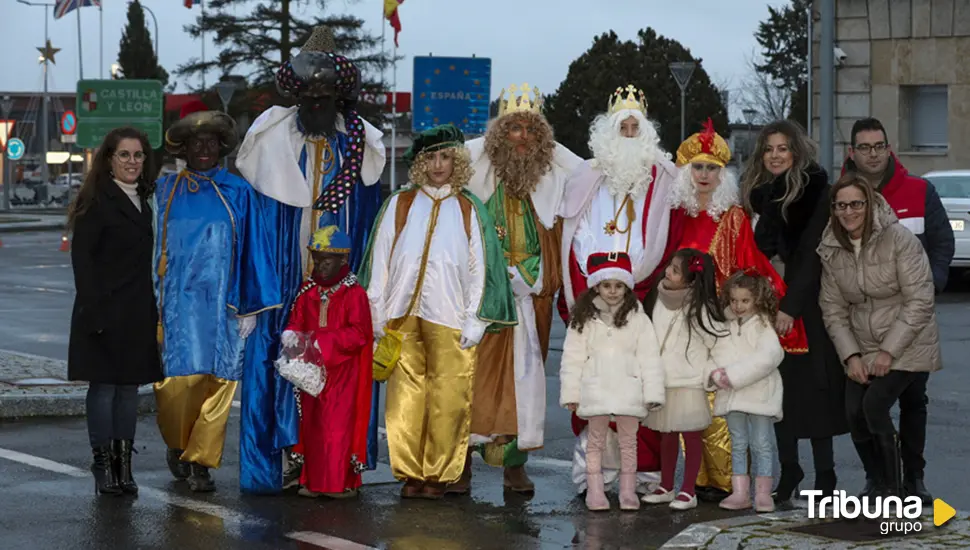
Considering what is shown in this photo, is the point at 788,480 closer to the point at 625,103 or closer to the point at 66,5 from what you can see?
the point at 625,103

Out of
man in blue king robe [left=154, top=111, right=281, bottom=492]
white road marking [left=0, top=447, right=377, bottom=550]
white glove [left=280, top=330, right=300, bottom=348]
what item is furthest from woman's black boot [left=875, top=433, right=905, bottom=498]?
man in blue king robe [left=154, top=111, right=281, bottom=492]

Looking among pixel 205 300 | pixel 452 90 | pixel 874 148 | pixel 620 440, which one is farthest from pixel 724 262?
pixel 452 90

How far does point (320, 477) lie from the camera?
7.92 m

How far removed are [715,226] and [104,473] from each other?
327 cm

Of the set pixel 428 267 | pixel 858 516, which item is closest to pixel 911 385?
pixel 858 516

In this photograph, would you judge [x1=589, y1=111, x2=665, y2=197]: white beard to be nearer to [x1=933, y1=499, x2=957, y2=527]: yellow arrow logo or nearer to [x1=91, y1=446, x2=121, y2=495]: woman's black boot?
[x1=933, y1=499, x2=957, y2=527]: yellow arrow logo

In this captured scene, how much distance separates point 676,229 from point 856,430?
1.42 m

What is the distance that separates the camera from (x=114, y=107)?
29062mm

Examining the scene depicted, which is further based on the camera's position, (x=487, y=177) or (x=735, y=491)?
(x=487, y=177)

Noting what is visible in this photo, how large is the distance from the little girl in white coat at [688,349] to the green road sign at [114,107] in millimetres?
21972

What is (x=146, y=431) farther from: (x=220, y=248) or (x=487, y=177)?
(x=487, y=177)

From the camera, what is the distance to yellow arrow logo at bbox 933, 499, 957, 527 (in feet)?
22.4

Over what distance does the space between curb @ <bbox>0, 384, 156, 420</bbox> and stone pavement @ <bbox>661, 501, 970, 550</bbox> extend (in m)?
5.12

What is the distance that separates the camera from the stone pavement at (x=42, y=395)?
1044 centimetres
